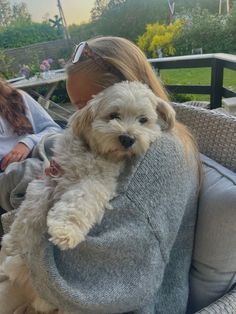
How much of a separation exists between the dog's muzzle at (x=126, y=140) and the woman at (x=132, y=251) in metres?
0.05

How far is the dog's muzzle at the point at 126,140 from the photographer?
1.04 m

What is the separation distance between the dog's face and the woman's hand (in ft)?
2.68

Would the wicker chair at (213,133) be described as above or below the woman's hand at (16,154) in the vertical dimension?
above

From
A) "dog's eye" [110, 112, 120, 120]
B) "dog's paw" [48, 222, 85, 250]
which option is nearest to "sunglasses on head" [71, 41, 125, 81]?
"dog's eye" [110, 112, 120, 120]

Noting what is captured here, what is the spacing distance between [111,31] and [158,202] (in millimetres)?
7064

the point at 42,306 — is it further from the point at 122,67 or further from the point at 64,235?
the point at 122,67

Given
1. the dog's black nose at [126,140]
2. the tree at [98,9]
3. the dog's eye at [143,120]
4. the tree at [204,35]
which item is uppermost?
the dog's eye at [143,120]

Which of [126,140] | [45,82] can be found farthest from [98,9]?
[126,140]

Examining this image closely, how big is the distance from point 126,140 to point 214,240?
1.22ft

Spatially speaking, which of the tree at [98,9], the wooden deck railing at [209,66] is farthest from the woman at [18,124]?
the tree at [98,9]

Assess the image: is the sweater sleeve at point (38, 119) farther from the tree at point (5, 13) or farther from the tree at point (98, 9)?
the tree at point (5, 13)

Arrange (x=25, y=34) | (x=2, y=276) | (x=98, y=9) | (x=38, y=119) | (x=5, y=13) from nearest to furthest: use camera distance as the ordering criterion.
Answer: (x=2, y=276) < (x=38, y=119) < (x=98, y=9) < (x=5, y=13) < (x=25, y=34)

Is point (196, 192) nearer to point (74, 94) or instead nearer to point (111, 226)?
point (111, 226)

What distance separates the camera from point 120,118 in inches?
44.4
